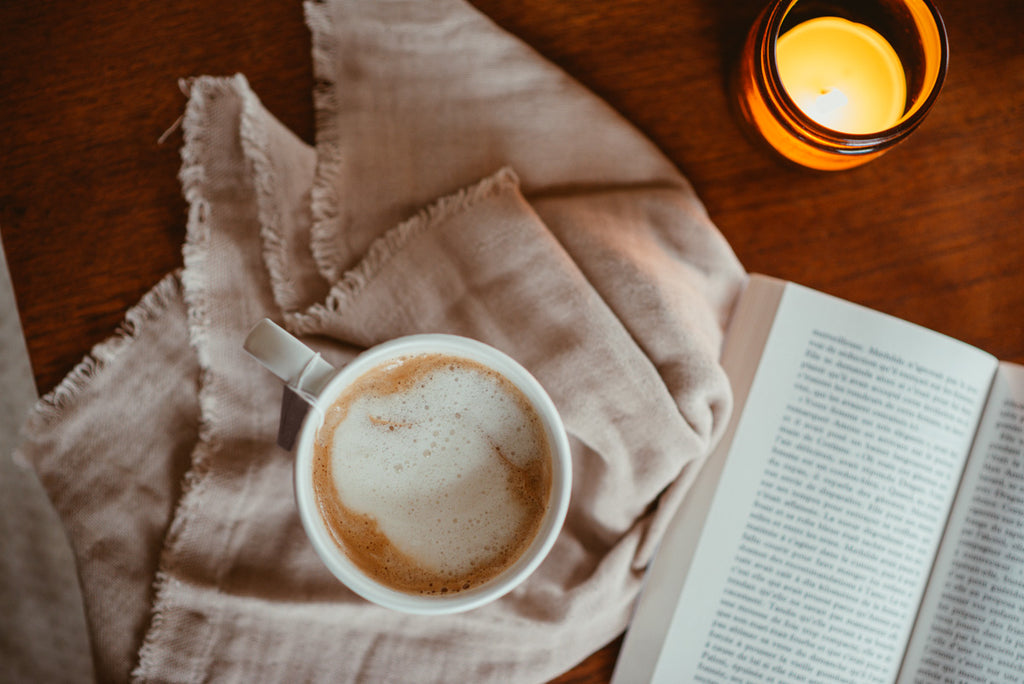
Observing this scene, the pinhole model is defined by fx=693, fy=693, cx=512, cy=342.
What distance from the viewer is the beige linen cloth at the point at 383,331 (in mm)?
619

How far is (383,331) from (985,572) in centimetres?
59

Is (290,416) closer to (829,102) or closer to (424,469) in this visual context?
(424,469)

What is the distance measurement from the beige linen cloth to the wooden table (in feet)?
0.10

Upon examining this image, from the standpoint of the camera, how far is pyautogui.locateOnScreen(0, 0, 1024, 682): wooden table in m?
0.64

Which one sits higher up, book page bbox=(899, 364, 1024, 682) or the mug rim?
the mug rim

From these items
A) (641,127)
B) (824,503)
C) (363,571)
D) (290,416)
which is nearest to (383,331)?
(290,416)

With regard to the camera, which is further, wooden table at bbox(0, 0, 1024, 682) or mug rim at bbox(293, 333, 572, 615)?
wooden table at bbox(0, 0, 1024, 682)

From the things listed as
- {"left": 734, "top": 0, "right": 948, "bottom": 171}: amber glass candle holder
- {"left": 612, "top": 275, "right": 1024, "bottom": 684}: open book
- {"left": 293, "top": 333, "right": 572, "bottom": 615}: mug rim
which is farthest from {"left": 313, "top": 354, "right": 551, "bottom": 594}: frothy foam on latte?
{"left": 734, "top": 0, "right": 948, "bottom": 171}: amber glass candle holder

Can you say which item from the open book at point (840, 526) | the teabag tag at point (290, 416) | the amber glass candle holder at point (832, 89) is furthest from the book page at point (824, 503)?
the teabag tag at point (290, 416)

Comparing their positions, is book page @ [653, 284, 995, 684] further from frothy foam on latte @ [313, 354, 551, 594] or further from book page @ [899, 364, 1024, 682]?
frothy foam on latte @ [313, 354, 551, 594]

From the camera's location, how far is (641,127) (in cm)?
67

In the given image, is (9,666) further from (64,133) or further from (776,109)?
(776,109)

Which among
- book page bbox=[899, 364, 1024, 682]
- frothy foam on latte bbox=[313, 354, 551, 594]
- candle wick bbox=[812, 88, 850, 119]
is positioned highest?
candle wick bbox=[812, 88, 850, 119]

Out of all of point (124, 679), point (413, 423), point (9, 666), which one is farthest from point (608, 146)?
point (9, 666)
